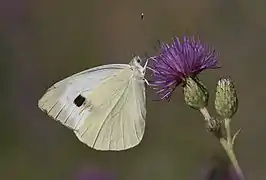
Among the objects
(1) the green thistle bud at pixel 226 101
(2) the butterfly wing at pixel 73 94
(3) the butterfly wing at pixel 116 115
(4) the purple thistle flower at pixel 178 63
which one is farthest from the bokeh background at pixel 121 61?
(1) the green thistle bud at pixel 226 101

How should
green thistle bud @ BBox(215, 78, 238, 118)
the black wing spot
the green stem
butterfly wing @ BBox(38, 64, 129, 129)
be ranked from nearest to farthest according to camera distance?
the green stem
green thistle bud @ BBox(215, 78, 238, 118)
butterfly wing @ BBox(38, 64, 129, 129)
the black wing spot

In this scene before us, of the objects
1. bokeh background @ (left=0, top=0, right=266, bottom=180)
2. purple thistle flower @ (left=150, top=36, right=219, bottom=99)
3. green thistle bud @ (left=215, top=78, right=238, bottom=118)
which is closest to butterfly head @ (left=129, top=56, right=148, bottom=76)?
purple thistle flower @ (left=150, top=36, right=219, bottom=99)

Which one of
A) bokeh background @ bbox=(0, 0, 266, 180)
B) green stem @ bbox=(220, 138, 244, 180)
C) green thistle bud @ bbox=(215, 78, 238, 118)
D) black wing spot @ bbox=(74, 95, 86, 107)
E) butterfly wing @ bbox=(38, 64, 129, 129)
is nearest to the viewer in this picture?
green stem @ bbox=(220, 138, 244, 180)

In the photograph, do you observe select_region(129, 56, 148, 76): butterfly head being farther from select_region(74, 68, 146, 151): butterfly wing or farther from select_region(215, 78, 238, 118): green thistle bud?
select_region(215, 78, 238, 118): green thistle bud

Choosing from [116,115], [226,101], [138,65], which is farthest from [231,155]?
[116,115]

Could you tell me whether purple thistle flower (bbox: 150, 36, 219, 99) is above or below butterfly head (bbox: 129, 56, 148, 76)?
below

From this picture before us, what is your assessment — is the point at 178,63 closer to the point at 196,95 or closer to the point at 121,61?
the point at 196,95

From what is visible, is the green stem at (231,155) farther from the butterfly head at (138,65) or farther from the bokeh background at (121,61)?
the bokeh background at (121,61)
